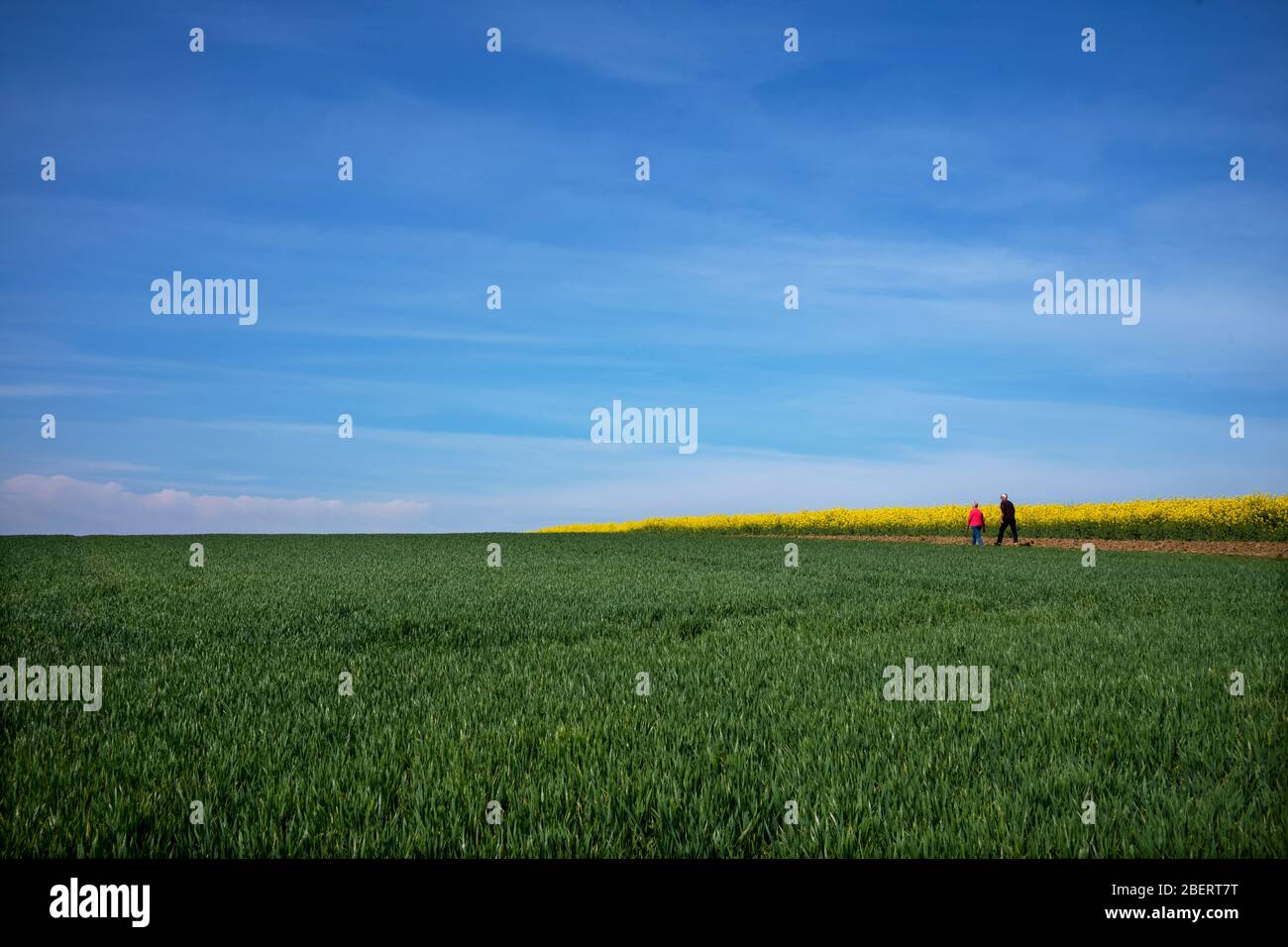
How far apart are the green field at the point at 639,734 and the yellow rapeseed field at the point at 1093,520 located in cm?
3348

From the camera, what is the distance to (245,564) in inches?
1022

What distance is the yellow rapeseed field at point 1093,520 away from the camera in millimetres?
41062

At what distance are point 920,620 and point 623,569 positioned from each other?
11.9 metres

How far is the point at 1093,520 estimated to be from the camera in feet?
156

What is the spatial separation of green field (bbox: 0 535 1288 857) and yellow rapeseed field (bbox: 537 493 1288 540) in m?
33.5

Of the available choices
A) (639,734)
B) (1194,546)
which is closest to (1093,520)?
(1194,546)

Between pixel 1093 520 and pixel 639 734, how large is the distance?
163ft
